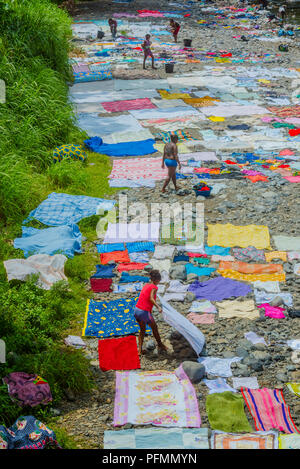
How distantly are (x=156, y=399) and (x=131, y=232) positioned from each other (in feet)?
14.0

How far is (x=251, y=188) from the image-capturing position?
38.3 feet

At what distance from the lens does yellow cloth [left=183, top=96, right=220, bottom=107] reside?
56.5 ft

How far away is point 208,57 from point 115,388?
800 inches

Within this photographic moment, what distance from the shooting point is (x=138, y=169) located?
42.0 feet

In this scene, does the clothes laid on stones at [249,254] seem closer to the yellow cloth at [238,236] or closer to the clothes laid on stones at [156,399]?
the yellow cloth at [238,236]

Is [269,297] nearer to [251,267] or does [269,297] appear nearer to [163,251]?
[251,267]

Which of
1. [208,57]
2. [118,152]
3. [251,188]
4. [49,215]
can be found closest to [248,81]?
[208,57]

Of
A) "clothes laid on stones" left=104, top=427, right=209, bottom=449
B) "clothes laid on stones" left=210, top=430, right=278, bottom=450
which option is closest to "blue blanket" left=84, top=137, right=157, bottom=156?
"clothes laid on stones" left=104, top=427, right=209, bottom=449

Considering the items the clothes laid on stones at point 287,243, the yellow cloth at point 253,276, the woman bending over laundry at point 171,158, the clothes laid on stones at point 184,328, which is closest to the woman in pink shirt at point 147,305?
the clothes laid on stones at point 184,328

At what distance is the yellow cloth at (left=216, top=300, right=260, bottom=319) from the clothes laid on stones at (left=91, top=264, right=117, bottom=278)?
180 cm

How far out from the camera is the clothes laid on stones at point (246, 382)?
20.5 ft

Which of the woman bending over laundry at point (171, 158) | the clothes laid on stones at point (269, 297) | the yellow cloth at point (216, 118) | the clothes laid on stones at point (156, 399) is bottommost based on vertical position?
the clothes laid on stones at point (269, 297)

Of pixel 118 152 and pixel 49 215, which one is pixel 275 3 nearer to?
pixel 118 152

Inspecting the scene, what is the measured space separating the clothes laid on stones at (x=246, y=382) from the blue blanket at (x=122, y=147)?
27.2 ft
